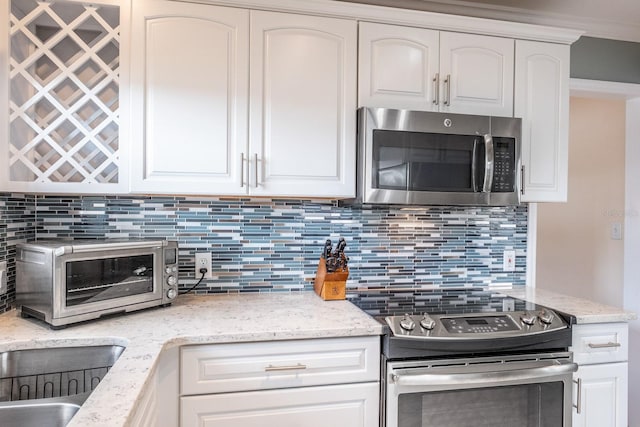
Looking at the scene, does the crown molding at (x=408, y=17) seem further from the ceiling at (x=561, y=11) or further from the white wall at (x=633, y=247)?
the white wall at (x=633, y=247)

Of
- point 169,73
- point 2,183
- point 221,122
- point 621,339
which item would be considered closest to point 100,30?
point 169,73

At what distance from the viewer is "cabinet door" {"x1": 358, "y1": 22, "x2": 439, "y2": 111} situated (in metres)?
1.83

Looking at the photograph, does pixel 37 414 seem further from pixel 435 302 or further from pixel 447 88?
pixel 447 88

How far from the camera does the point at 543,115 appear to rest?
6.62 ft

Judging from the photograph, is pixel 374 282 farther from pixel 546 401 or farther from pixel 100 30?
pixel 100 30

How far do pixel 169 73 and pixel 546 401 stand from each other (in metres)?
1.92

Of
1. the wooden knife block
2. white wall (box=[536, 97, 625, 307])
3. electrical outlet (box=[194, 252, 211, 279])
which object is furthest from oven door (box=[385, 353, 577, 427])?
white wall (box=[536, 97, 625, 307])

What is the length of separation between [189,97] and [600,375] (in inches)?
77.9

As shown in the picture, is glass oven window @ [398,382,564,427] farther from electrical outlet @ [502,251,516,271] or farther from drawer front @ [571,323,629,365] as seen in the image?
electrical outlet @ [502,251,516,271]

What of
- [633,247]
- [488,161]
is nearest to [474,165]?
[488,161]

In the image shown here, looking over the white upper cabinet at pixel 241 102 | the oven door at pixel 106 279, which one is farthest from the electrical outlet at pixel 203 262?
the white upper cabinet at pixel 241 102

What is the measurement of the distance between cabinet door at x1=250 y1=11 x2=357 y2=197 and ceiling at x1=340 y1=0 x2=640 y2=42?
646 mm

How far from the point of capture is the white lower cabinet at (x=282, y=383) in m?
1.41

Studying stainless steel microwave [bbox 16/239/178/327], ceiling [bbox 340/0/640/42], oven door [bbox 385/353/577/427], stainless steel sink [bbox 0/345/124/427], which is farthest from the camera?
ceiling [bbox 340/0/640/42]
